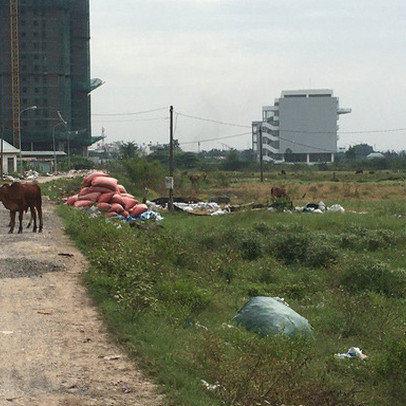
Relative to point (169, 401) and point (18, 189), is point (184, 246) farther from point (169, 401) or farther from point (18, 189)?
point (169, 401)

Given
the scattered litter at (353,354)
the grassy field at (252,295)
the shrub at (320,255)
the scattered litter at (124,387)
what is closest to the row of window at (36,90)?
the grassy field at (252,295)

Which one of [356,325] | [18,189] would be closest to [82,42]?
[18,189]

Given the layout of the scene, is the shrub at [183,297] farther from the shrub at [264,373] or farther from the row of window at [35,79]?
the row of window at [35,79]

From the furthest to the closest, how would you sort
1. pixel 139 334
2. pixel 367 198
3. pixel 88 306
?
pixel 367 198, pixel 88 306, pixel 139 334

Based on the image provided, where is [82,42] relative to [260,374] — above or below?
above

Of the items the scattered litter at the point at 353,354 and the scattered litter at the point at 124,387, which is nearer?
the scattered litter at the point at 124,387

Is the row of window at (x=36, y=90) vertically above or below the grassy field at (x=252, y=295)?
above

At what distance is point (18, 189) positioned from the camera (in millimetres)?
19594

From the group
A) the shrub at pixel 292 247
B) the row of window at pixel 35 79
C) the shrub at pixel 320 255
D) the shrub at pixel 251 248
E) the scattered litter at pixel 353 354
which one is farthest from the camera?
the row of window at pixel 35 79

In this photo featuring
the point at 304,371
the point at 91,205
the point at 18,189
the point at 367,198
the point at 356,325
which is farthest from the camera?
the point at 367,198

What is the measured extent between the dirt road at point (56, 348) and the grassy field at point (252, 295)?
299mm

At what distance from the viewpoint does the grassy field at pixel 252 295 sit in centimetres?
790

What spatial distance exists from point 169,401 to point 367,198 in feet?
118

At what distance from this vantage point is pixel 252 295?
1497 centimetres
